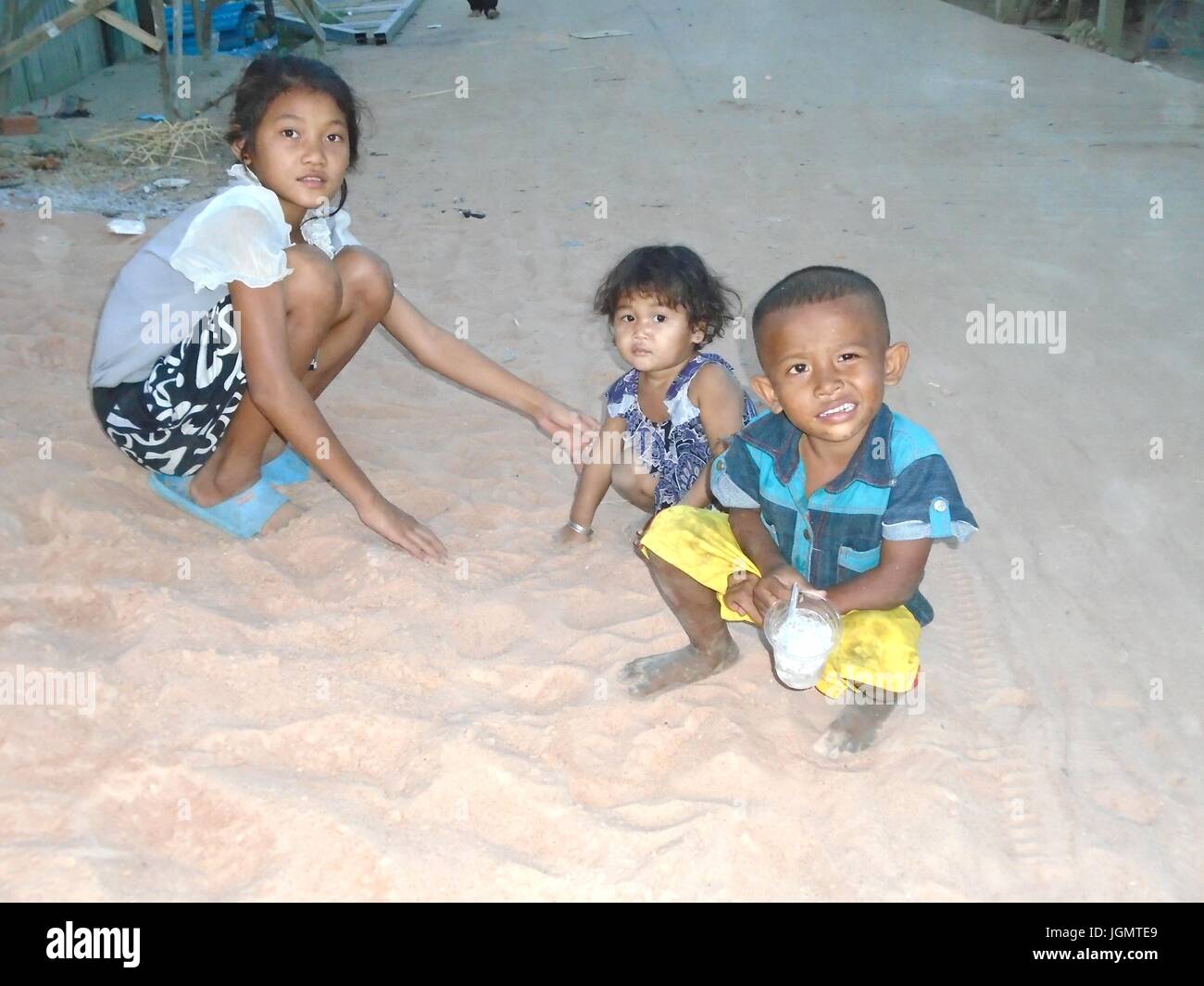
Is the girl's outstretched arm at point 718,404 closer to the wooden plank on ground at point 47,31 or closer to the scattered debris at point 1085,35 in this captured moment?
the wooden plank on ground at point 47,31

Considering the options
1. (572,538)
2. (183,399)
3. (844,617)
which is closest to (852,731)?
(844,617)

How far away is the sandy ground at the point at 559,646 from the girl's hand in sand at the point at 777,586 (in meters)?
0.32

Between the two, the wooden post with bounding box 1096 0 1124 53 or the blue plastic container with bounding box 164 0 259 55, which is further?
the blue plastic container with bounding box 164 0 259 55

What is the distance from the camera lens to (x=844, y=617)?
7.58 feet

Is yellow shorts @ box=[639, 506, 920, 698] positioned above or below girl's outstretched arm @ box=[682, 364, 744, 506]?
below

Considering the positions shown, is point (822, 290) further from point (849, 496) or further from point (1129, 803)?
point (1129, 803)

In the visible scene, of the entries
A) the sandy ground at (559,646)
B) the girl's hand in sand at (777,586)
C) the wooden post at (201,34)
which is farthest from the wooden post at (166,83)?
the girl's hand in sand at (777,586)

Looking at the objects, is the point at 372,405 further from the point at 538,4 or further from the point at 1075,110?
the point at 538,4

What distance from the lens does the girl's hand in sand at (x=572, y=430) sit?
3082 mm

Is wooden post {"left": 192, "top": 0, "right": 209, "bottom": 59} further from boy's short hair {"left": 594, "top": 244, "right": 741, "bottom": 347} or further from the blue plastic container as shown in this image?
boy's short hair {"left": 594, "top": 244, "right": 741, "bottom": 347}

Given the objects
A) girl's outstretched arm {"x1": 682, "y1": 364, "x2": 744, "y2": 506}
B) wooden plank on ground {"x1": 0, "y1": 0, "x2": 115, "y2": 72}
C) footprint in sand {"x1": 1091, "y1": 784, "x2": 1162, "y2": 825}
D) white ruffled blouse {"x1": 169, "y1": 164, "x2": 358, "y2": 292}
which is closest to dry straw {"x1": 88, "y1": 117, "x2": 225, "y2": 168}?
wooden plank on ground {"x1": 0, "y1": 0, "x2": 115, "y2": 72}

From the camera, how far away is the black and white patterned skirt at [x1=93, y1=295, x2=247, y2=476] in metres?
2.74

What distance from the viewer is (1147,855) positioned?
6.76ft

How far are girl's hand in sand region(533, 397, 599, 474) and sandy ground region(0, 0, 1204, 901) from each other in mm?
226
